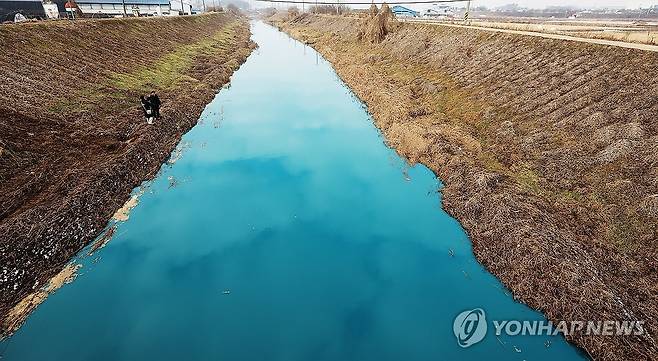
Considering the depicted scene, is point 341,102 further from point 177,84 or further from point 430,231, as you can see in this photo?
point 430,231

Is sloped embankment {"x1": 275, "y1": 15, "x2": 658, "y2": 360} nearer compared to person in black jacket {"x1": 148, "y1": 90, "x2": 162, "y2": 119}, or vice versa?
sloped embankment {"x1": 275, "y1": 15, "x2": 658, "y2": 360}

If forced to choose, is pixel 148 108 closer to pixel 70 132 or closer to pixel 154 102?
pixel 154 102

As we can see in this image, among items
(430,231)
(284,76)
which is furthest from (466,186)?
(284,76)

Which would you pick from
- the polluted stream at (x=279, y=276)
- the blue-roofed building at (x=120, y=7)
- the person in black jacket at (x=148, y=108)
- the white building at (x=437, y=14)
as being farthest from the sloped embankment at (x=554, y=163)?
the white building at (x=437, y=14)

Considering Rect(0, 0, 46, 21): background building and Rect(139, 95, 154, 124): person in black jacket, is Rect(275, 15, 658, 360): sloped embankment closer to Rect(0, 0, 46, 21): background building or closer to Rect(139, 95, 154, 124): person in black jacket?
Rect(139, 95, 154, 124): person in black jacket

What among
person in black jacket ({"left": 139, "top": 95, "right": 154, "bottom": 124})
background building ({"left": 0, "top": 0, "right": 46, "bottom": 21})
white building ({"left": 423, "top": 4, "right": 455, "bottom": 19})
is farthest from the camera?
white building ({"left": 423, "top": 4, "right": 455, "bottom": 19})

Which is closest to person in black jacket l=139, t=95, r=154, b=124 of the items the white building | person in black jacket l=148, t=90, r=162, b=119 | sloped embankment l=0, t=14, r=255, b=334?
person in black jacket l=148, t=90, r=162, b=119

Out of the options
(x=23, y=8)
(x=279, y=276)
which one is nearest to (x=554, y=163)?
(x=279, y=276)
